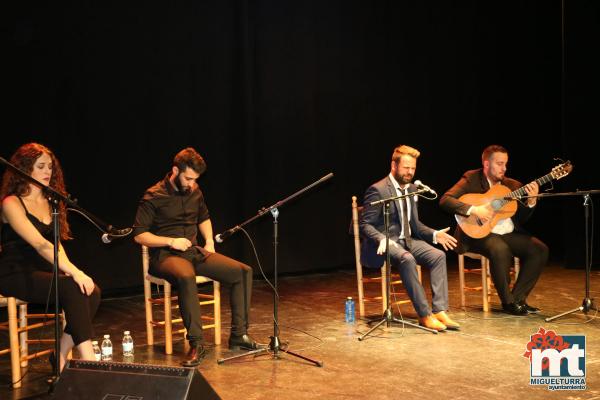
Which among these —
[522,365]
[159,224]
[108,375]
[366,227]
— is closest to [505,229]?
[366,227]

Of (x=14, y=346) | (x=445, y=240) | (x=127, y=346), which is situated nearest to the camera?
(x=14, y=346)

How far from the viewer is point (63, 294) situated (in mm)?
3719

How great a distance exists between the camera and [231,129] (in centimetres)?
716

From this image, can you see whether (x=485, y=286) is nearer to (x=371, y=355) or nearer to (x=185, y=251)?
(x=371, y=355)

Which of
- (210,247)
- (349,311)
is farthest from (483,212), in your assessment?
(210,247)

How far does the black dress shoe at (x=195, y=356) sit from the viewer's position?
4137mm

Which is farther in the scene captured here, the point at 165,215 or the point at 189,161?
the point at 165,215

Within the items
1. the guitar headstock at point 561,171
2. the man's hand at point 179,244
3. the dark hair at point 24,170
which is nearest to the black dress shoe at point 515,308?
the guitar headstock at point 561,171

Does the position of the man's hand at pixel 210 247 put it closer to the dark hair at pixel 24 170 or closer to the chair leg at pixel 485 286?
the dark hair at pixel 24 170

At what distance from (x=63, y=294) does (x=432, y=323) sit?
255cm

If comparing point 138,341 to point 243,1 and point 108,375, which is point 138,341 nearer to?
point 108,375

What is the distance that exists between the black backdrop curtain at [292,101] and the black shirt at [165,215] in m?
1.88

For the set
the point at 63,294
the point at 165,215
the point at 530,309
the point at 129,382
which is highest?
the point at 165,215

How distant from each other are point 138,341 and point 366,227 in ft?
6.00
